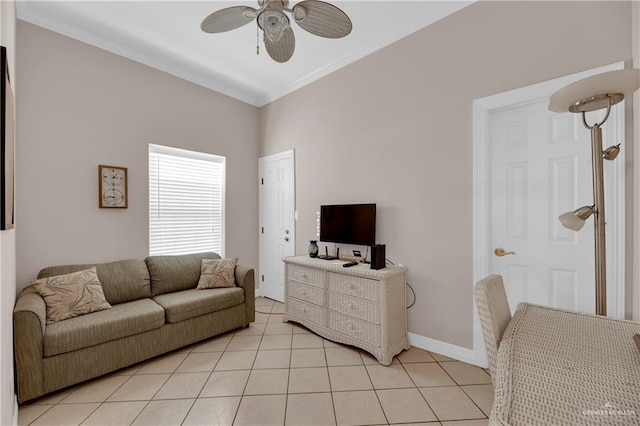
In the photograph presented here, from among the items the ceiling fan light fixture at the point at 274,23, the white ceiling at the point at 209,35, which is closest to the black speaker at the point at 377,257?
the ceiling fan light fixture at the point at 274,23

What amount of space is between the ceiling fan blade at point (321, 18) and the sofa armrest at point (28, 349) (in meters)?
2.71

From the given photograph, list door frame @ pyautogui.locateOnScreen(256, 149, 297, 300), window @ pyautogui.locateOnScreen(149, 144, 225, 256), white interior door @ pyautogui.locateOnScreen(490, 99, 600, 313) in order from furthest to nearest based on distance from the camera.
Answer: door frame @ pyautogui.locateOnScreen(256, 149, 297, 300), window @ pyautogui.locateOnScreen(149, 144, 225, 256), white interior door @ pyautogui.locateOnScreen(490, 99, 600, 313)

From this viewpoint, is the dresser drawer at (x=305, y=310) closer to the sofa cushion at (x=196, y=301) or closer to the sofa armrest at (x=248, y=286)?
the sofa armrest at (x=248, y=286)

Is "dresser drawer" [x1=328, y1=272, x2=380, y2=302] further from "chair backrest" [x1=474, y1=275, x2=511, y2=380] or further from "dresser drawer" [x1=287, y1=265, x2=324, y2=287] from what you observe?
"chair backrest" [x1=474, y1=275, x2=511, y2=380]

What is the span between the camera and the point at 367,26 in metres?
2.79

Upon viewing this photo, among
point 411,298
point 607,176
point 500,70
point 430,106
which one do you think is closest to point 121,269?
point 411,298

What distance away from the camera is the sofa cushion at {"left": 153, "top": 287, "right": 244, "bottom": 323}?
2.69m

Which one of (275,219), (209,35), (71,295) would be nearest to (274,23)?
(209,35)

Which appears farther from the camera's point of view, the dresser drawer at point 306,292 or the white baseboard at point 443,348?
the dresser drawer at point 306,292

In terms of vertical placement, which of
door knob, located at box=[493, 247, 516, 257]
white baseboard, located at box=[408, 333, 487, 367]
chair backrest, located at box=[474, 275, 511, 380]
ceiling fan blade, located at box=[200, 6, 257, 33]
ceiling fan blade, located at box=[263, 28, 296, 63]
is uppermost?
ceiling fan blade, located at box=[200, 6, 257, 33]

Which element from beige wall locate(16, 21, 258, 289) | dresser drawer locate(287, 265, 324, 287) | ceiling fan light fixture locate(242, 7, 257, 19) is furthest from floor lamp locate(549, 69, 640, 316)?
beige wall locate(16, 21, 258, 289)

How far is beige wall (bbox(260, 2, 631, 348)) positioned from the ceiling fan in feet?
3.97

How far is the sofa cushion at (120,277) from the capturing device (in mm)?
2644

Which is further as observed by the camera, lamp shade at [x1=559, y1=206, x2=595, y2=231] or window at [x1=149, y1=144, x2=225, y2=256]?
window at [x1=149, y1=144, x2=225, y2=256]
